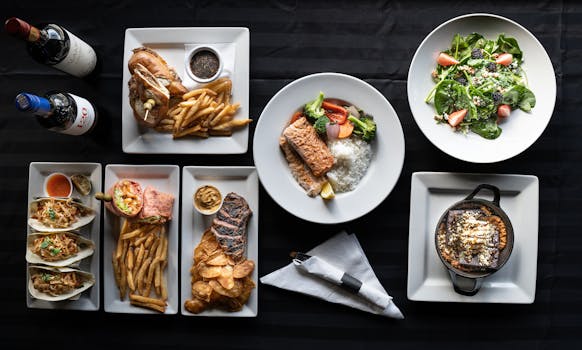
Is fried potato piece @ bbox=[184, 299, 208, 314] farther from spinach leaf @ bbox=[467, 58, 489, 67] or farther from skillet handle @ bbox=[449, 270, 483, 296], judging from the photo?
spinach leaf @ bbox=[467, 58, 489, 67]

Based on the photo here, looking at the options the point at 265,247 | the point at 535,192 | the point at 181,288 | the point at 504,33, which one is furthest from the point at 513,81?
the point at 181,288

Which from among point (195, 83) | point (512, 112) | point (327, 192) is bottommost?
point (327, 192)

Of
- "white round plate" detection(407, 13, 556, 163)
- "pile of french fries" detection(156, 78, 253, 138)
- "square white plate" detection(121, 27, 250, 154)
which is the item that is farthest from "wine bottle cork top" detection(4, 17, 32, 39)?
"white round plate" detection(407, 13, 556, 163)

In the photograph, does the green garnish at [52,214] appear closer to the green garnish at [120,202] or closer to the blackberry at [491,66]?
the green garnish at [120,202]

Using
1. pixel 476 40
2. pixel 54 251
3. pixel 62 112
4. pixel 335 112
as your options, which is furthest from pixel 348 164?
pixel 54 251

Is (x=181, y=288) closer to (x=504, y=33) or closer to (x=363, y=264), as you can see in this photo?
(x=363, y=264)

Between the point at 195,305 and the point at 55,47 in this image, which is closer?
the point at 55,47

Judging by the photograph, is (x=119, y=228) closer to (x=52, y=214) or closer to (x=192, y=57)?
(x=52, y=214)
